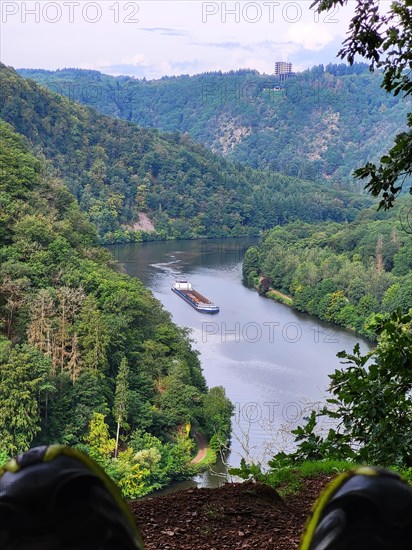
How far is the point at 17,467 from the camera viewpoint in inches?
39.4

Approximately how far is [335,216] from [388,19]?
58.5 m

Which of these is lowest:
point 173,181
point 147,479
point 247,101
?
point 147,479

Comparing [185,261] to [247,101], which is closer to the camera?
[185,261]

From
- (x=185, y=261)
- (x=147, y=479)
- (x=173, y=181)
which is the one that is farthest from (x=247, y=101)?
(x=147, y=479)

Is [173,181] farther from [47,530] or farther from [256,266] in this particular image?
[47,530]

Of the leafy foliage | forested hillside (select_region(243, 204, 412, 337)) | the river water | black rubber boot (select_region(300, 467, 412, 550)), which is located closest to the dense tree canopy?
the leafy foliage

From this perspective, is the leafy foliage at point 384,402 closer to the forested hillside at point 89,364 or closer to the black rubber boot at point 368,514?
the black rubber boot at point 368,514

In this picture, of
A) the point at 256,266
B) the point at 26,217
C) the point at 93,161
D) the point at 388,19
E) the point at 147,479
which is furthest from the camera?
the point at 93,161

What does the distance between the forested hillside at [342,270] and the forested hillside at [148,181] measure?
477 inches

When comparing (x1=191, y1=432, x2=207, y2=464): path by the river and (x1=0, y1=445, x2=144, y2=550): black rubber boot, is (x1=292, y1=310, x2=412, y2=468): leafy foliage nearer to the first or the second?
(x1=0, y1=445, x2=144, y2=550): black rubber boot

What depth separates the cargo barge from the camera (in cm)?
3152

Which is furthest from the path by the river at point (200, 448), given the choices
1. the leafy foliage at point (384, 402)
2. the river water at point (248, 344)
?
the leafy foliage at point (384, 402)

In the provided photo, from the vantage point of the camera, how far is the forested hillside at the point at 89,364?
17280 millimetres

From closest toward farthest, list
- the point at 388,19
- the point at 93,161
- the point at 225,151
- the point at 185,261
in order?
the point at 388,19 < the point at 185,261 < the point at 93,161 < the point at 225,151
